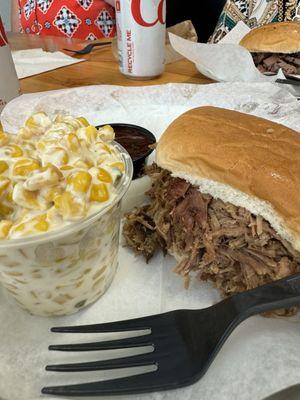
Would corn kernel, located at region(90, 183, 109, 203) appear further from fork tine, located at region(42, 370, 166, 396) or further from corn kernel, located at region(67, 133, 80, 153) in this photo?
fork tine, located at region(42, 370, 166, 396)

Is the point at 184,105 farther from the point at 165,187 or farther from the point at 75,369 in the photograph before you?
the point at 75,369

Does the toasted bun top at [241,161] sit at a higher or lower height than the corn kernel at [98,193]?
lower

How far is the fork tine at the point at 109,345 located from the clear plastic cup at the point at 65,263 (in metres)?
0.16

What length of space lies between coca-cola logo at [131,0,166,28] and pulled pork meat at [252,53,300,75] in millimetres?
1121

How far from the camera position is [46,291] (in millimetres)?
1010

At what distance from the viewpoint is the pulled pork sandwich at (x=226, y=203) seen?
1.03 meters

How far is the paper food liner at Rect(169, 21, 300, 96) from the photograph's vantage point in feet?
7.51

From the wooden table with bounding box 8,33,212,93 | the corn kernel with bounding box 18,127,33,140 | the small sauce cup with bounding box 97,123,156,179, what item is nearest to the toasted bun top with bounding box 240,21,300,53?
the wooden table with bounding box 8,33,212,93

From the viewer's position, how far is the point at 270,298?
92cm

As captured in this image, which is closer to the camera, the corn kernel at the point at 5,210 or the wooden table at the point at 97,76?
the corn kernel at the point at 5,210

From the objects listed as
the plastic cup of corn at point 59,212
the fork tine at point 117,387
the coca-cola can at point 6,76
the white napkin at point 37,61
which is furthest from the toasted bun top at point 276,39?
the fork tine at point 117,387

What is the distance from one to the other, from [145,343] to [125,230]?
518 millimetres

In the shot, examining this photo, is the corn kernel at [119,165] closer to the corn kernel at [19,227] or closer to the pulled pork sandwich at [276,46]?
the corn kernel at [19,227]

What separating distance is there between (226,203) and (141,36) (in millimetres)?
1506
